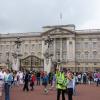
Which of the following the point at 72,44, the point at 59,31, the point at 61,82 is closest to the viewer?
the point at 61,82

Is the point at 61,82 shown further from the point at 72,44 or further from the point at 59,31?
the point at 72,44

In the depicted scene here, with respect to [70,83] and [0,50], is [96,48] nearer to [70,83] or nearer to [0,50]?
[0,50]

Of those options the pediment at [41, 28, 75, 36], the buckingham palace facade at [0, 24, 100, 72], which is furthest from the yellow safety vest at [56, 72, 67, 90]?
the pediment at [41, 28, 75, 36]

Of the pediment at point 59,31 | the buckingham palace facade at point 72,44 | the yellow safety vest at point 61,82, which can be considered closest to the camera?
the yellow safety vest at point 61,82

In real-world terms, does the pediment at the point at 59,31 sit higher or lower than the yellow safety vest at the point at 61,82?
higher

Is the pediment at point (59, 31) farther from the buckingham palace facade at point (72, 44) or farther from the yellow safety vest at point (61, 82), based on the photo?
the yellow safety vest at point (61, 82)

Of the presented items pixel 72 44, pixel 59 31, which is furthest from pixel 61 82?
pixel 72 44

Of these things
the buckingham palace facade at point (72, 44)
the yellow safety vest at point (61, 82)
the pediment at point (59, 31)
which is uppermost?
the pediment at point (59, 31)

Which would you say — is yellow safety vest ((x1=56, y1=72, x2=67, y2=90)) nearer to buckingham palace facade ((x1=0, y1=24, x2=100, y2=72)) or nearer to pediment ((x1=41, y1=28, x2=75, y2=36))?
buckingham palace facade ((x1=0, y1=24, x2=100, y2=72))

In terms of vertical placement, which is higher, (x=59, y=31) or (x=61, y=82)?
(x=59, y=31)

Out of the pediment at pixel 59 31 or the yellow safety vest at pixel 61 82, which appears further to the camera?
the pediment at pixel 59 31

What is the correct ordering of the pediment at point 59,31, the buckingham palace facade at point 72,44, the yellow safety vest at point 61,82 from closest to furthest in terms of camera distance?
the yellow safety vest at point 61,82, the buckingham palace facade at point 72,44, the pediment at point 59,31

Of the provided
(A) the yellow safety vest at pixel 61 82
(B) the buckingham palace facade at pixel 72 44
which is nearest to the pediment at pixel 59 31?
(B) the buckingham palace facade at pixel 72 44

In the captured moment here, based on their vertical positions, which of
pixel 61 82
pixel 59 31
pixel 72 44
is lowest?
pixel 61 82
